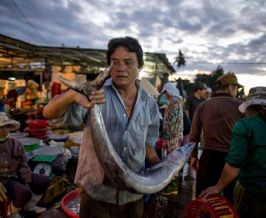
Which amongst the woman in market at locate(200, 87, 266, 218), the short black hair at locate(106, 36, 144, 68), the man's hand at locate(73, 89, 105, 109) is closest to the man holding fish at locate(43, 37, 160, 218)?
the short black hair at locate(106, 36, 144, 68)

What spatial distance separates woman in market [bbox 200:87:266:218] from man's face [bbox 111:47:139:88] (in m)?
1.17

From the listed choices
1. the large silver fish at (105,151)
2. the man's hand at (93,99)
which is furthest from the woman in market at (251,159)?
the man's hand at (93,99)

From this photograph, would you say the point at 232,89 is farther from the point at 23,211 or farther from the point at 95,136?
the point at 23,211

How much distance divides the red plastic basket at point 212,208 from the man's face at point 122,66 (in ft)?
4.39

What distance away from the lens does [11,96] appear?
447 inches

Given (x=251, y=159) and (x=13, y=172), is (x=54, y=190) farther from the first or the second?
(x=251, y=159)

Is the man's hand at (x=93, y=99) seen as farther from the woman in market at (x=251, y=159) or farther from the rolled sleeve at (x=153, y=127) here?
the woman in market at (x=251, y=159)

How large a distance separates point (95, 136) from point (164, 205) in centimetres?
439

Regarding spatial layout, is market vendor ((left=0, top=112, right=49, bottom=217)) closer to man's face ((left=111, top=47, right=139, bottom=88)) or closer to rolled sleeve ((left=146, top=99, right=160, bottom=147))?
rolled sleeve ((left=146, top=99, right=160, bottom=147))

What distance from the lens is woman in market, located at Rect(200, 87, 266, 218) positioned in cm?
243

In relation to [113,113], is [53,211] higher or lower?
lower

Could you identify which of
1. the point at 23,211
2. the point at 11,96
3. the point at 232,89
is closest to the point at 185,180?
the point at 232,89

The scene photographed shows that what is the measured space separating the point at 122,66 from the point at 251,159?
4.80 feet

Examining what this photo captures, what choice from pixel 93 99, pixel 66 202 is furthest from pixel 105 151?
pixel 66 202
